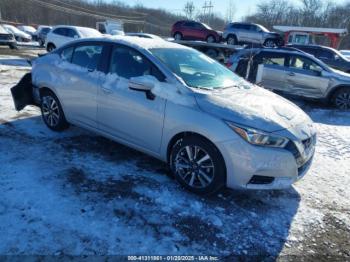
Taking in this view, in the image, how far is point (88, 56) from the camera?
15.7 feet

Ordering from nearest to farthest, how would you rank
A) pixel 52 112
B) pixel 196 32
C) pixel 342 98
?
pixel 52 112 < pixel 342 98 < pixel 196 32

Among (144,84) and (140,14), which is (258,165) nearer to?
(144,84)

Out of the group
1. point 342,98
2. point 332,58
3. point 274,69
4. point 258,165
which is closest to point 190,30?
point 332,58

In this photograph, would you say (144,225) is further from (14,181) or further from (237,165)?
(14,181)

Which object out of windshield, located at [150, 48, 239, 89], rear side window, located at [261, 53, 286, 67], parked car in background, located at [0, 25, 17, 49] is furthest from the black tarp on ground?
parked car in background, located at [0, 25, 17, 49]

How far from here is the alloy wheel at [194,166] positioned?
3.61 metres

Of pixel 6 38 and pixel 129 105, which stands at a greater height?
pixel 6 38

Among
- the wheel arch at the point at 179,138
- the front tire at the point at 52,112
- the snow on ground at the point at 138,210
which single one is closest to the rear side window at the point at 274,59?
the snow on ground at the point at 138,210

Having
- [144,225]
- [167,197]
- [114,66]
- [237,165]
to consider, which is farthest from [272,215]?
[114,66]

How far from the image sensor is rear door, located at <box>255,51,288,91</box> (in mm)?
10266

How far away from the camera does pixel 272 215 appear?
3.58 m

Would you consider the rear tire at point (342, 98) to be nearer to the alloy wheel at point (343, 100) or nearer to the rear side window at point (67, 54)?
the alloy wheel at point (343, 100)

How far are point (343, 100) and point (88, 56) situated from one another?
8064mm

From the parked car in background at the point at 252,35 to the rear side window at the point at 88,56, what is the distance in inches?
682
